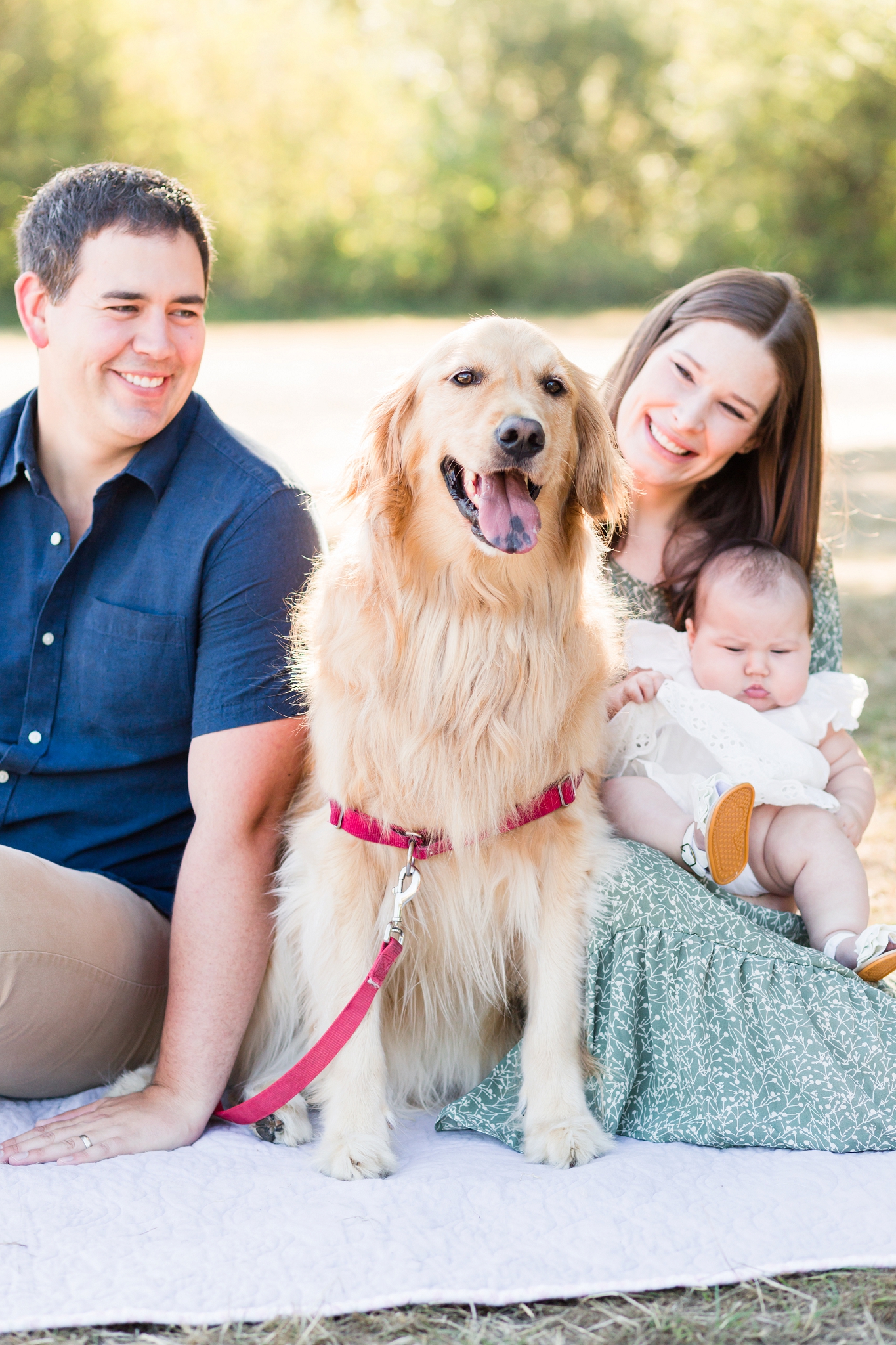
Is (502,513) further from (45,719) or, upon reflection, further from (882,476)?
(882,476)

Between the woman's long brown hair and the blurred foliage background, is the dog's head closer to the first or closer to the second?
the woman's long brown hair

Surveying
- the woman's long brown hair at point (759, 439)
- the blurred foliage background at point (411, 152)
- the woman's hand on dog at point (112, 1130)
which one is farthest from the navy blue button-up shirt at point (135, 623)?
the blurred foliage background at point (411, 152)

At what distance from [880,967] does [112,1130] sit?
4.90 feet

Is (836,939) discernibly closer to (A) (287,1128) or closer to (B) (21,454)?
(A) (287,1128)

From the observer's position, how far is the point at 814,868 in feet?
8.33

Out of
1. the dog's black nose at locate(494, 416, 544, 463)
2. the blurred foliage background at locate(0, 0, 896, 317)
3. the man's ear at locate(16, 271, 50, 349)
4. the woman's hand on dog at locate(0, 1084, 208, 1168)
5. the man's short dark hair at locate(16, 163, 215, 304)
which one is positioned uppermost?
the blurred foliage background at locate(0, 0, 896, 317)

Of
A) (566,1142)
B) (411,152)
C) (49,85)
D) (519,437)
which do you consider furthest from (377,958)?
(411,152)

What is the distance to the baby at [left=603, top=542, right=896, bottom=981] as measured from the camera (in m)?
2.44

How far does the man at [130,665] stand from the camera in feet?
7.75

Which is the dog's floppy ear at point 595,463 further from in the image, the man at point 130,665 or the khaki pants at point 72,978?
the khaki pants at point 72,978

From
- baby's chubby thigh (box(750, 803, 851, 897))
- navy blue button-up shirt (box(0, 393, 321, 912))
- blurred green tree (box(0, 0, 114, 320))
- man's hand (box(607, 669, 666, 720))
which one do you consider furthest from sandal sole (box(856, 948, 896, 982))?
blurred green tree (box(0, 0, 114, 320))

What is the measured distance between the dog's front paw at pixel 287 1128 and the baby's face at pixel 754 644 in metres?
1.31

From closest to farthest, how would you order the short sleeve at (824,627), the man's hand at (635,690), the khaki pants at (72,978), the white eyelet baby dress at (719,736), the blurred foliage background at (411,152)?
the khaki pants at (72,978) → the white eyelet baby dress at (719,736) → the man's hand at (635,690) → the short sleeve at (824,627) → the blurred foliage background at (411,152)

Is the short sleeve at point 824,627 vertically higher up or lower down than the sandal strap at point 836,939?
higher up
